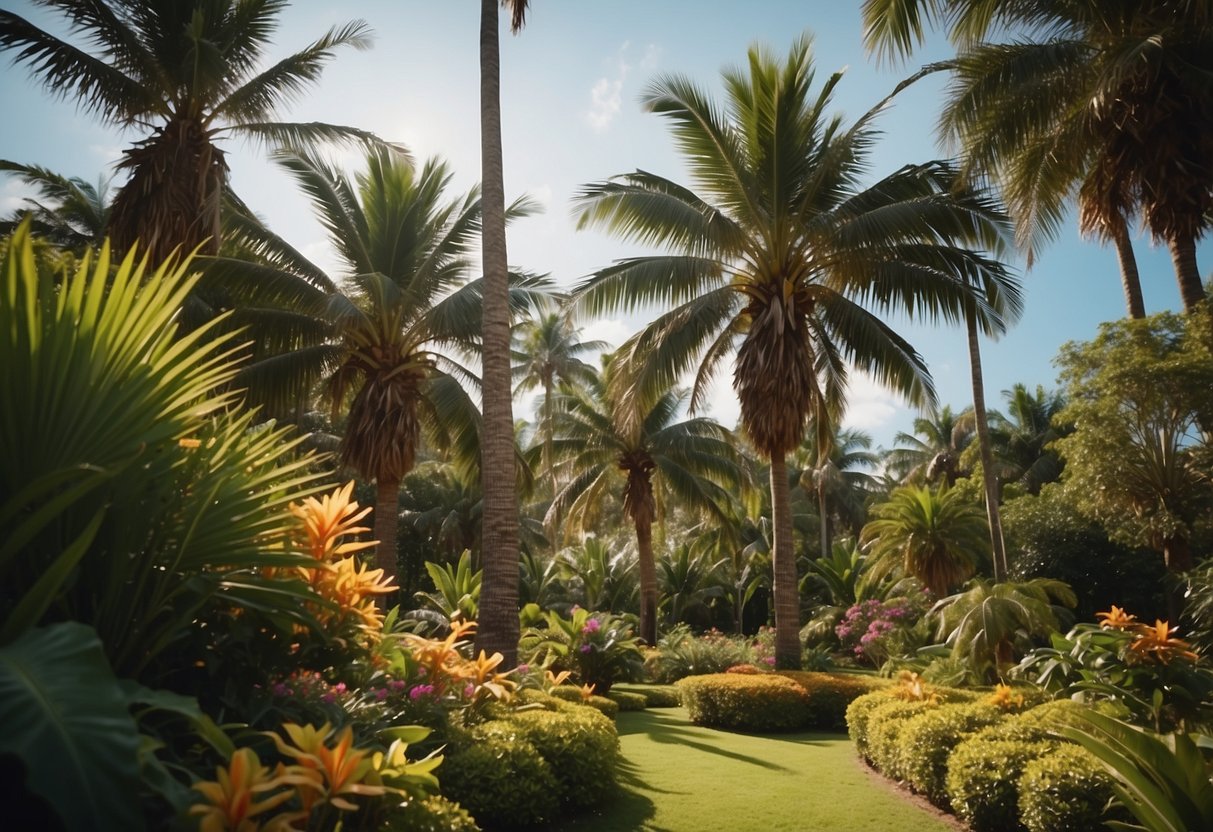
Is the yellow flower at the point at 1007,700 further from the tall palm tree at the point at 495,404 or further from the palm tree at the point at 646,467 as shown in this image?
the palm tree at the point at 646,467

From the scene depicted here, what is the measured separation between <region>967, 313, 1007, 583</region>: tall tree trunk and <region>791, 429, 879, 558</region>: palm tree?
20.2 metres

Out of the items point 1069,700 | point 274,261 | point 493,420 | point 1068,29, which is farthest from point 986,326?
point 274,261

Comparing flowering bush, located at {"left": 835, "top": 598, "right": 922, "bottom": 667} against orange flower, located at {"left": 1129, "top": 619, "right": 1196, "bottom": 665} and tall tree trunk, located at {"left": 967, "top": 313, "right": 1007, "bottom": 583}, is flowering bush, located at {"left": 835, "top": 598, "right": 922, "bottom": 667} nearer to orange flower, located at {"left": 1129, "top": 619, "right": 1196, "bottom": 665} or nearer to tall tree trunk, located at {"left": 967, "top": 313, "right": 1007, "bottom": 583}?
tall tree trunk, located at {"left": 967, "top": 313, "right": 1007, "bottom": 583}

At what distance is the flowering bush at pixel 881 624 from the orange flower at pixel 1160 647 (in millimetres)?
14138

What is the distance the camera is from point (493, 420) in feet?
29.3

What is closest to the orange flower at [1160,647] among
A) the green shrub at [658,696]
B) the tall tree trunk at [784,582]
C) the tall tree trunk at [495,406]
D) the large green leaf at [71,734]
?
the tall tree trunk at [495,406]

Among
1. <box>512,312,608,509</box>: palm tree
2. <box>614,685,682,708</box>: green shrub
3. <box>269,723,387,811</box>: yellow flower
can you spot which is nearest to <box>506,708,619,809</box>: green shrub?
<box>269,723,387,811</box>: yellow flower

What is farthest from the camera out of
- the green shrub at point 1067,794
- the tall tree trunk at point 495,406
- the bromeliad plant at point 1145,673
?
the tall tree trunk at point 495,406

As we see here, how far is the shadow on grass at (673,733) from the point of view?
9367 millimetres

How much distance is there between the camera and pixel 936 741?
7.04 m

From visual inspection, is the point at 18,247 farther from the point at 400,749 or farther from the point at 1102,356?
the point at 1102,356

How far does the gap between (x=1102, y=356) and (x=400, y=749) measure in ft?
50.7

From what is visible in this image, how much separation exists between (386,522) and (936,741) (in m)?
9.71

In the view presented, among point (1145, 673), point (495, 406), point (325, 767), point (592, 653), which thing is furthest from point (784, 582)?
point (325, 767)
